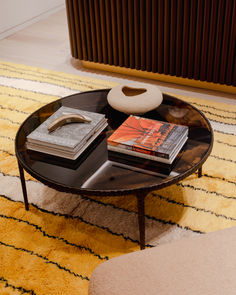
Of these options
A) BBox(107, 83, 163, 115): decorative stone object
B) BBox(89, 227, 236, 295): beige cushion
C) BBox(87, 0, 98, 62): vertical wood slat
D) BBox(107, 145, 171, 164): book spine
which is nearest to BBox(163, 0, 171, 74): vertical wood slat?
BBox(87, 0, 98, 62): vertical wood slat

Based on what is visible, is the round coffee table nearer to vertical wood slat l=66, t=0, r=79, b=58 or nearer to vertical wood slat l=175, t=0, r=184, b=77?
vertical wood slat l=175, t=0, r=184, b=77

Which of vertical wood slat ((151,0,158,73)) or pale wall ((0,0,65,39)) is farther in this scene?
pale wall ((0,0,65,39))

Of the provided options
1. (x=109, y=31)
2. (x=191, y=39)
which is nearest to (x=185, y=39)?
(x=191, y=39)

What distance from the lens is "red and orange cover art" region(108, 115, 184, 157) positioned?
4.49 feet

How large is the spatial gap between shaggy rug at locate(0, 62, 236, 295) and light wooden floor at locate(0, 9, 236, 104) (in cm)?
74

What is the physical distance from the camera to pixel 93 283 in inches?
37.2

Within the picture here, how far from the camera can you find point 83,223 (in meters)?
1.61

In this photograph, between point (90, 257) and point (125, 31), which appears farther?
point (125, 31)

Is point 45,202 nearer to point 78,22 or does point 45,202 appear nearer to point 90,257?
point 90,257

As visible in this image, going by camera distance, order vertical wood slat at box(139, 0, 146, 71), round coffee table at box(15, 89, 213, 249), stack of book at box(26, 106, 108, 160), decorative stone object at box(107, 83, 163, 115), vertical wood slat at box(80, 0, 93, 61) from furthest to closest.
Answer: vertical wood slat at box(80, 0, 93, 61)
vertical wood slat at box(139, 0, 146, 71)
decorative stone object at box(107, 83, 163, 115)
stack of book at box(26, 106, 108, 160)
round coffee table at box(15, 89, 213, 249)

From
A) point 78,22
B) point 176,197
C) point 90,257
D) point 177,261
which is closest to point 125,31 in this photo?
point 78,22

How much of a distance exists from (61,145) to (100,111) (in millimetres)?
376

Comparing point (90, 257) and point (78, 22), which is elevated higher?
point (78, 22)

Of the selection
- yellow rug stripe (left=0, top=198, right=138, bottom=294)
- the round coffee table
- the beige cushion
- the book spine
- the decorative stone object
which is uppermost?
the decorative stone object
